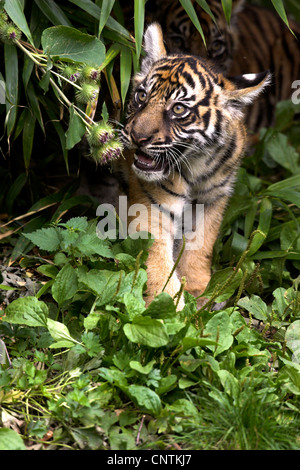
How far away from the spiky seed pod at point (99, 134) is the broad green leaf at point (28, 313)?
753mm

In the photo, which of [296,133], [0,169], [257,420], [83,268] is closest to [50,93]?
[0,169]

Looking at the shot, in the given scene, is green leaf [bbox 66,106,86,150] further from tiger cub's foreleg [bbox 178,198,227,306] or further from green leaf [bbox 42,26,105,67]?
tiger cub's foreleg [bbox 178,198,227,306]

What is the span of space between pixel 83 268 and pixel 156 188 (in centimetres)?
73

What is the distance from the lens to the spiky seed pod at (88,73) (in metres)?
2.92

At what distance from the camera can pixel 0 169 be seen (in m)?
4.04

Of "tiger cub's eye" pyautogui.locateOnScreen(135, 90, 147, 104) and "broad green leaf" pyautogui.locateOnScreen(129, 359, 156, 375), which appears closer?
"broad green leaf" pyautogui.locateOnScreen(129, 359, 156, 375)

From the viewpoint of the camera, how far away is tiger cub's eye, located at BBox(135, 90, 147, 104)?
328cm

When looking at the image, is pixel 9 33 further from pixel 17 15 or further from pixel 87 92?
pixel 87 92

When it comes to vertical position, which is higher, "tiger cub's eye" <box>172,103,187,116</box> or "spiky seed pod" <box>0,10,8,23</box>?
"spiky seed pod" <box>0,10,8,23</box>

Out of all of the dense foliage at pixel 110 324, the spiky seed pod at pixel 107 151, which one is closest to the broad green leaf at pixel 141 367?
the dense foliage at pixel 110 324

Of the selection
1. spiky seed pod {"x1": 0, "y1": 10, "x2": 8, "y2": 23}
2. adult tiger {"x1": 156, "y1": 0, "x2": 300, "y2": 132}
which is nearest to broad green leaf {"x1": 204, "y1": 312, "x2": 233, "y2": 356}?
spiky seed pod {"x1": 0, "y1": 10, "x2": 8, "y2": 23}

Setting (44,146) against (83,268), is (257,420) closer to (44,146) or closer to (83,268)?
(83,268)

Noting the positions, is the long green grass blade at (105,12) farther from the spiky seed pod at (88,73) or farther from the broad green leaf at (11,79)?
the broad green leaf at (11,79)

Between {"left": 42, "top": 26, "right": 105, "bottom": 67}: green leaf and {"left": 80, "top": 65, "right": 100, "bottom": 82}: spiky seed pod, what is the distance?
0.07 m
